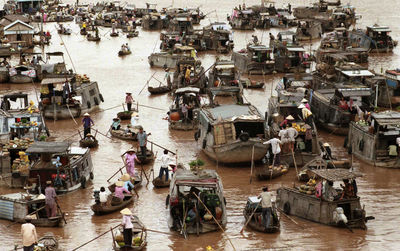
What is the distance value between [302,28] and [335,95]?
27677 mm

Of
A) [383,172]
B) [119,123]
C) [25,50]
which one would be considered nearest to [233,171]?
[383,172]

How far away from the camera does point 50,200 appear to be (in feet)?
63.7

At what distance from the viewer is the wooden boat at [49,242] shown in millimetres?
17703

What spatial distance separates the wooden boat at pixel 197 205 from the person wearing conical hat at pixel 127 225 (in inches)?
60.8

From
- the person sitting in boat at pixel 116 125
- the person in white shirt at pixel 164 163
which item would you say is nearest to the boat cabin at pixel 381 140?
the person in white shirt at pixel 164 163

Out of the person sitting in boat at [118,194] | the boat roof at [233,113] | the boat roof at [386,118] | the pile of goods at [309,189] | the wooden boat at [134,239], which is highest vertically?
the boat roof at [386,118]

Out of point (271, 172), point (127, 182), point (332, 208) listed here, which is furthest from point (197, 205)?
point (271, 172)

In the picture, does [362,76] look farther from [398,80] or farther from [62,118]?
[62,118]

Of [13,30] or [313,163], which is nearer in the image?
[313,163]

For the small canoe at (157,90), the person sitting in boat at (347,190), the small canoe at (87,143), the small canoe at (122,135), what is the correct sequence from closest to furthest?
the person sitting in boat at (347,190), the small canoe at (87,143), the small canoe at (122,135), the small canoe at (157,90)

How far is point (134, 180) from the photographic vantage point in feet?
74.4

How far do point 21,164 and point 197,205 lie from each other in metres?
6.57

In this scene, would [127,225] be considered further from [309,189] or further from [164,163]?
[309,189]

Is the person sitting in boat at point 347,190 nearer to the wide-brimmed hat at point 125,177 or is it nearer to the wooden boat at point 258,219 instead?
the wooden boat at point 258,219
